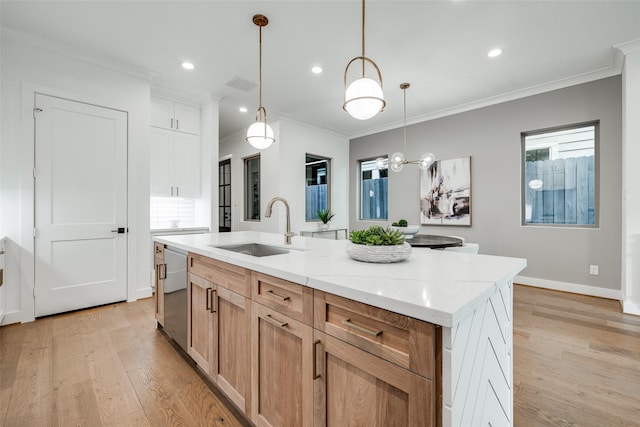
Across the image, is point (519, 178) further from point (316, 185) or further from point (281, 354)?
point (281, 354)

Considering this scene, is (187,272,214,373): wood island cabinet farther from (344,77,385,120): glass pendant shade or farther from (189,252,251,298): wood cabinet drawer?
(344,77,385,120): glass pendant shade

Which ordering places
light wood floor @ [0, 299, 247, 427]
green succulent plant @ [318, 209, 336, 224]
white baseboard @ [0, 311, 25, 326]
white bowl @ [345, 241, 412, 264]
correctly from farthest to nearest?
green succulent plant @ [318, 209, 336, 224] < white baseboard @ [0, 311, 25, 326] < light wood floor @ [0, 299, 247, 427] < white bowl @ [345, 241, 412, 264]

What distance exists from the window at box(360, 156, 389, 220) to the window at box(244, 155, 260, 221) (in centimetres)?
227

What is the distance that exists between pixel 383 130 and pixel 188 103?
3.59 m

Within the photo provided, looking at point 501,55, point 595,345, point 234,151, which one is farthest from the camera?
point 234,151

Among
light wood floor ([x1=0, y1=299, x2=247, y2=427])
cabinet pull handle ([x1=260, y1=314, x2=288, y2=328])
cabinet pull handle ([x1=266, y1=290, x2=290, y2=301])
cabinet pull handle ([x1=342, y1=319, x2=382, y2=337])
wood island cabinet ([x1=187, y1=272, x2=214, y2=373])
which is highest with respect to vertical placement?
cabinet pull handle ([x1=266, y1=290, x2=290, y2=301])

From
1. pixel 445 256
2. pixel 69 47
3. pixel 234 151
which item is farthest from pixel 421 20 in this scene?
pixel 234 151

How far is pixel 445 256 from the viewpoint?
1513 mm

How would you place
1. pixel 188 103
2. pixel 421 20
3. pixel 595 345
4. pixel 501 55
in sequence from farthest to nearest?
1. pixel 188 103
2. pixel 501 55
3. pixel 421 20
4. pixel 595 345

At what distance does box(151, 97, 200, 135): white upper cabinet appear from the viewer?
3.93 m

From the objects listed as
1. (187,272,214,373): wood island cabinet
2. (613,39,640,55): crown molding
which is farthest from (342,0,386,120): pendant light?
(613,39,640,55): crown molding

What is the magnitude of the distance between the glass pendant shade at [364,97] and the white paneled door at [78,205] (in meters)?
3.03

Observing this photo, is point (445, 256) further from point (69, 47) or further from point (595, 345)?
point (69, 47)

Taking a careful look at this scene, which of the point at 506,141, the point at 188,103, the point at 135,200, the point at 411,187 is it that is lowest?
the point at 135,200
